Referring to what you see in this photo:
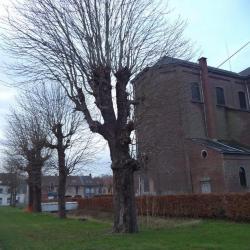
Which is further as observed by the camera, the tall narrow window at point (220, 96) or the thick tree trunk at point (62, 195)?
the tall narrow window at point (220, 96)

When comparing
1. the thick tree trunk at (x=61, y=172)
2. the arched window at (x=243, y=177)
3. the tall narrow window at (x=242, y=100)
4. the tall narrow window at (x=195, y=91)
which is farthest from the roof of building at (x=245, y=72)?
the thick tree trunk at (x=61, y=172)

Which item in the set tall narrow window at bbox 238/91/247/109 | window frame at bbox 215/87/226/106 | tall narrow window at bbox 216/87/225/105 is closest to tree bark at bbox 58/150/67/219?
window frame at bbox 215/87/226/106

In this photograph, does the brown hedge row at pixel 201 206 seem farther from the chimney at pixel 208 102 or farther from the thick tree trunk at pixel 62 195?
the chimney at pixel 208 102

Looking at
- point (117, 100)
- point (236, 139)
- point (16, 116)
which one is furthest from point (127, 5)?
point (236, 139)

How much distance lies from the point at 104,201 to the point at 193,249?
24.2m

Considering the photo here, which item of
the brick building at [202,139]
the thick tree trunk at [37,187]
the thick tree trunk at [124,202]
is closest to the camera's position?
the thick tree trunk at [124,202]

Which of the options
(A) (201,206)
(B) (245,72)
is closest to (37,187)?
(A) (201,206)

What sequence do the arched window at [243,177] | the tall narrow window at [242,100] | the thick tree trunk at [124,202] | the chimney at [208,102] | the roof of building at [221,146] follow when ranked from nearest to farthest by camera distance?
Result: the thick tree trunk at [124,202], the roof of building at [221,146], the arched window at [243,177], the chimney at [208,102], the tall narrow window at [242,100]

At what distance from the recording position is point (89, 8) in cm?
1467

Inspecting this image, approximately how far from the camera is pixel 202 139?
3441cm

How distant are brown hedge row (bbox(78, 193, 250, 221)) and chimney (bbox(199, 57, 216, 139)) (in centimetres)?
1166

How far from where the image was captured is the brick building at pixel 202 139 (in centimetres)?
2880

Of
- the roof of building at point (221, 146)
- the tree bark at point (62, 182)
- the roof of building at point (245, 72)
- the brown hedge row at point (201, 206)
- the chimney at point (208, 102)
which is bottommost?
the brown hedge row at point (201, 206)

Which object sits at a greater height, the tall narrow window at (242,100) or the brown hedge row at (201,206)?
the tall narrow window at (242,100)
